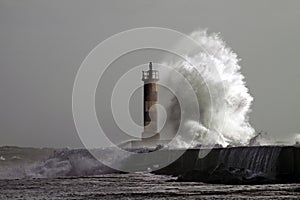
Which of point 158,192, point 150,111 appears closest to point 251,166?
point 158,192

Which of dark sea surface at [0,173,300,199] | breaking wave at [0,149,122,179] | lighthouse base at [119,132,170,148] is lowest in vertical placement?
dark sea surface at [0,173,300,199]

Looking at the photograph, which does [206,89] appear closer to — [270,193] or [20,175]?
[20,175]

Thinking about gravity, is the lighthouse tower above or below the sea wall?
above

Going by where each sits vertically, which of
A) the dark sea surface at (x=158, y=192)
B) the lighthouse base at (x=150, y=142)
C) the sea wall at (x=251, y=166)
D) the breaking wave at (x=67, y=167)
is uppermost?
the lighthouse base at (x=150, y=142)

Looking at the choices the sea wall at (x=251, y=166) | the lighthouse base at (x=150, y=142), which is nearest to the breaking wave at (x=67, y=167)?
the lighthouse base at (x=150, y=142)

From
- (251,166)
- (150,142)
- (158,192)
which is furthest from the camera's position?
(150,142)

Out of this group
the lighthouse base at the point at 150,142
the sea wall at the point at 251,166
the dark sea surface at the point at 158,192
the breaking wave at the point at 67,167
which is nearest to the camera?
the dark sea surface at the point at 158,192

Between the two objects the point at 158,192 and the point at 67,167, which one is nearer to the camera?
the point at 158,192

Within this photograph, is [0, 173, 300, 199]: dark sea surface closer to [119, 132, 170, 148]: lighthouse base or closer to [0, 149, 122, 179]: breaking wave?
[0, 149, 122, 179]: breaking wave

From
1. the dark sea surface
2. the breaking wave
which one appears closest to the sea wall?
the dark sea surface

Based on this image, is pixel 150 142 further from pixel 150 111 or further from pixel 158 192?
pixel 158 192

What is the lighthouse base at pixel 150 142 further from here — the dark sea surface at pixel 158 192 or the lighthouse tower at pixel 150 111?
the dark sea surface at pixel 158 192

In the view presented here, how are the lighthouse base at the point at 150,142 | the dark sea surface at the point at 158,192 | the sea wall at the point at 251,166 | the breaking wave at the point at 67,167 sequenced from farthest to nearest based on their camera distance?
the lighthouse base at the point at 150,142
the breaking wave at the point at 67,167
the sea wall at the point at 251,166
the dark sea surface at the point at 158,192

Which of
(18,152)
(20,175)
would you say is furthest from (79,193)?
(18,152)
